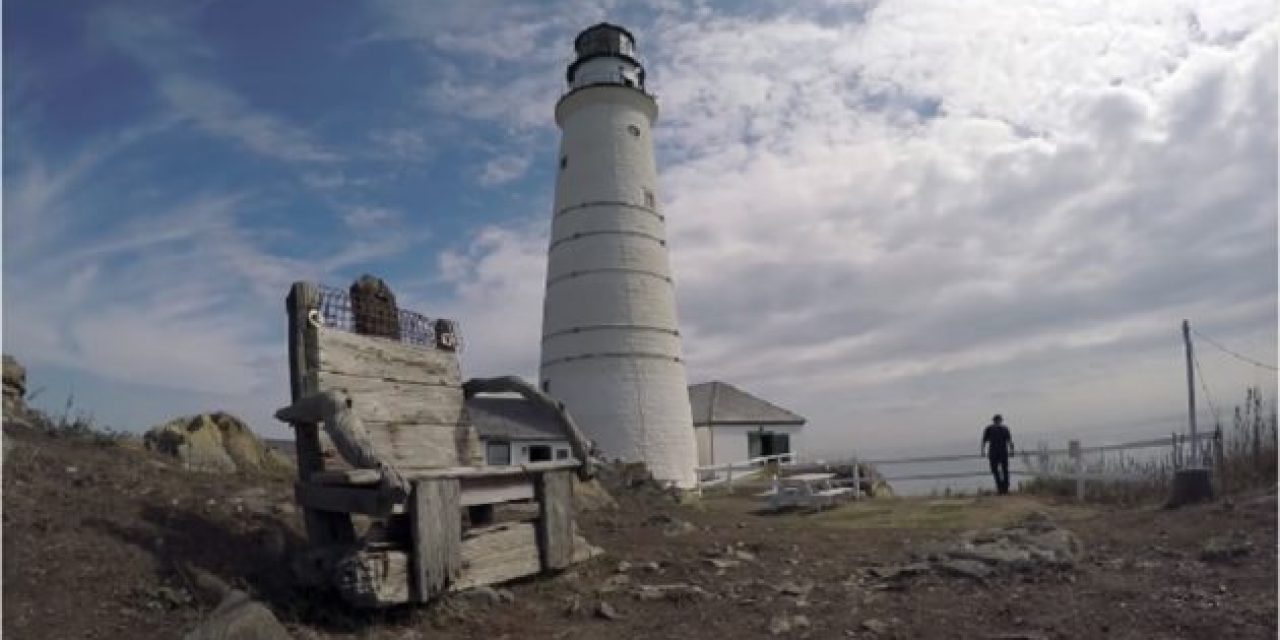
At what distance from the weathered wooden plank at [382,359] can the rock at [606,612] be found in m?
2.69

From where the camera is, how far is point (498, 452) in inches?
1207

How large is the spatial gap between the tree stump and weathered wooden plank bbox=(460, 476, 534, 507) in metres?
9.05

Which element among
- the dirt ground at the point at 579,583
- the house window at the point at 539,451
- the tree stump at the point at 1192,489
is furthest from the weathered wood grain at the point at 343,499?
the house window at the point at 539,451

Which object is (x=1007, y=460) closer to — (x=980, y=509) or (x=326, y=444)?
(x=980, y=509)

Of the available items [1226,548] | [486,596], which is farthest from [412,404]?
[1226,548]

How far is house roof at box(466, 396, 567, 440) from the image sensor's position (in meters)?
30.6

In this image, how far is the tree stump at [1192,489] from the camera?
38.5ft

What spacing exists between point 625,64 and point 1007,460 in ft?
53.6

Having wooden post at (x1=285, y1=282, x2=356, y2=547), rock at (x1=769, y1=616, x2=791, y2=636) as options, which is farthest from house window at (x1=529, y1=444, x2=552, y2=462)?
rock at (x1=769, y1=616, x2=791, y2=636)

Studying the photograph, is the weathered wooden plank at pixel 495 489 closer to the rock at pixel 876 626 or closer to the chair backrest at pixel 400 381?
the chair backrest at pixel 400 381

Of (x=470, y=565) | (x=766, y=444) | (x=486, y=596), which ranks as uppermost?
(x=470, y=565)

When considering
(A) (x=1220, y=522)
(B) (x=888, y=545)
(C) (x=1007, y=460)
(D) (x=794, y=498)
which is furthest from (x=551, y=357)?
(A) (x=1220, y=522)

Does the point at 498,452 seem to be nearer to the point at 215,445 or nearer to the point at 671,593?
the point at 215,445

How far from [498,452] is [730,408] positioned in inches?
522
